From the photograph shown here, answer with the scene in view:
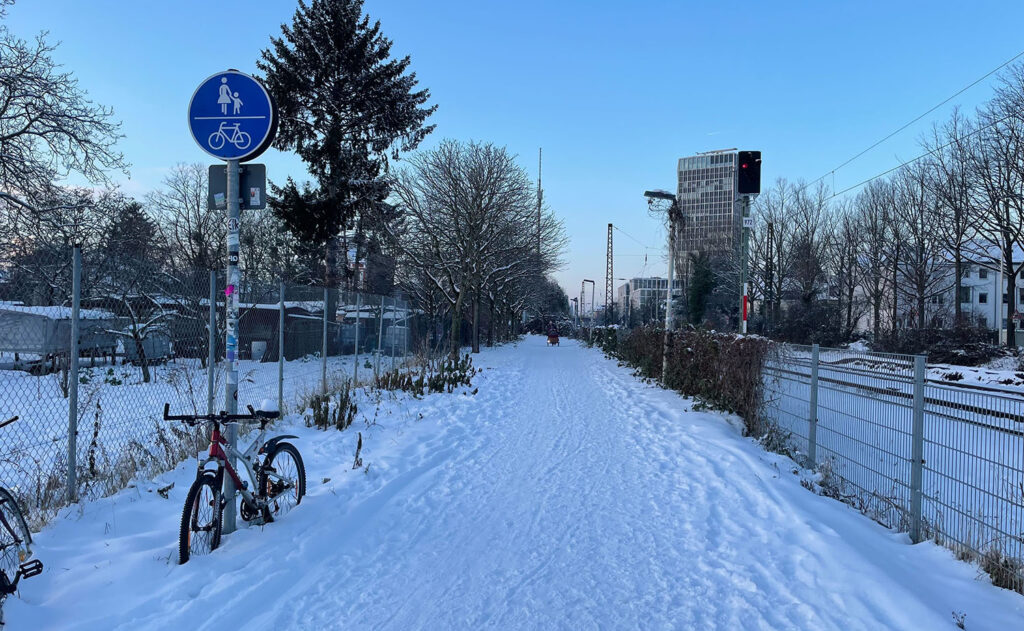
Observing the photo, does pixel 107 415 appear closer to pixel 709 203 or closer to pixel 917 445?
pixel 917 445

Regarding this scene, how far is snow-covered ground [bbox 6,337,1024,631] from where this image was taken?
3.46 m

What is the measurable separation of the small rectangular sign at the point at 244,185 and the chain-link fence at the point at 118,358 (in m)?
1.19

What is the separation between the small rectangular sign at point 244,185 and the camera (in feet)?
14.6

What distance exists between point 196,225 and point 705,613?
47055 millimetres

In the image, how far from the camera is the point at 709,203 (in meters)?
67.1

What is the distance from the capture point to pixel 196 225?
1715 inches

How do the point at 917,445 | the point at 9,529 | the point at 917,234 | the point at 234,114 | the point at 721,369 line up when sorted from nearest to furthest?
the point at 9,529 → the point at 234,114 → the point at 917,445 → the point at 721,369 → the point at 917,234

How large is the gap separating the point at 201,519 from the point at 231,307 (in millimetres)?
1461

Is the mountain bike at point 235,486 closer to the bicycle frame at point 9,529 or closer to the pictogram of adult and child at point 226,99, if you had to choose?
the bicycle frame at point 9,529

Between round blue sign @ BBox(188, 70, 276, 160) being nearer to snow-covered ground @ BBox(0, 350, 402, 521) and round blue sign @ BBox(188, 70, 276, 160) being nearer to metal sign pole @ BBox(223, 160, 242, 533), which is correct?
metal sign pole @ BBox(223, 160, 242, 533)

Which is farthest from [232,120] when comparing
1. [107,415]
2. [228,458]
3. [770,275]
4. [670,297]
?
[770,275]

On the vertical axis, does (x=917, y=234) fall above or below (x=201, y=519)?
above

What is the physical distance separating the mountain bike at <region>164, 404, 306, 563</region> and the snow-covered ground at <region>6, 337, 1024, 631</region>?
15 centimetres

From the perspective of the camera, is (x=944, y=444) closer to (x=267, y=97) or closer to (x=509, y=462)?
(x=509, y=462)
